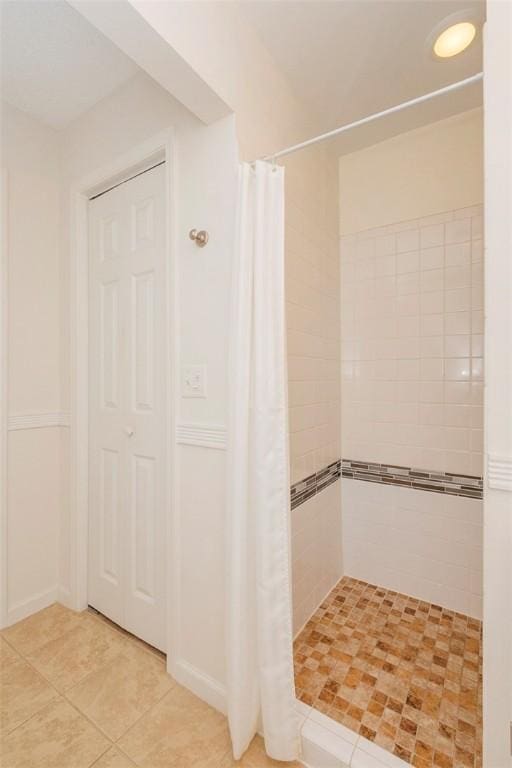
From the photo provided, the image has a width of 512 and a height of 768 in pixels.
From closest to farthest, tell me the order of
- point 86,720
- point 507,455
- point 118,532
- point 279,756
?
point 507,455 → point 279,756 → point 86,720 → point 118,532

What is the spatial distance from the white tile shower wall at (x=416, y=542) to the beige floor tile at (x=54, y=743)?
59.1 inches

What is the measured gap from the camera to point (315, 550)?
1.79 metres

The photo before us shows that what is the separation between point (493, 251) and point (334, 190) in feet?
4.93

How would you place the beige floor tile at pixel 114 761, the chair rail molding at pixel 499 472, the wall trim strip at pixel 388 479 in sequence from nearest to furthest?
1. the chair rail molding at pixel 499 472
2. the beige floor tile at pixel 114 761
3. the wall trim strip at pixel 388 479

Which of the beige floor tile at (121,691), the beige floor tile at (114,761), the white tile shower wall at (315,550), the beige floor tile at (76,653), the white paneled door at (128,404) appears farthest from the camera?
the white tile shower wall at (315,550)

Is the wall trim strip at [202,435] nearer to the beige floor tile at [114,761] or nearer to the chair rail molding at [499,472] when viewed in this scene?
the chair rail molding at [499,472]

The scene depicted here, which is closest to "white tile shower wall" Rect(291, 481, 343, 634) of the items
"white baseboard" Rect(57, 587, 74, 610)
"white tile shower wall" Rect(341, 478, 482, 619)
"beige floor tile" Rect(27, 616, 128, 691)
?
"white tile shower wall" Rect(341, 478, 482, 619)

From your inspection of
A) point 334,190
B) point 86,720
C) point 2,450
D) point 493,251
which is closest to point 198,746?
point 86,720

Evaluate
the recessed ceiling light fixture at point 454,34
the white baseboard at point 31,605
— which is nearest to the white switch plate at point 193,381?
the white baseboard at point 31,605

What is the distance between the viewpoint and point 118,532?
66.1 inches

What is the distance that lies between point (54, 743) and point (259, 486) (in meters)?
1.11

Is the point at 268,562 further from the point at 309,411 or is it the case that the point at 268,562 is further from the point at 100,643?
the point at 100,643

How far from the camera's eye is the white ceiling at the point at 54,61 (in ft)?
4.14

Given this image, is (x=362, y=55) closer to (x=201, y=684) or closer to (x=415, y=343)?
(x=415, y=343)
